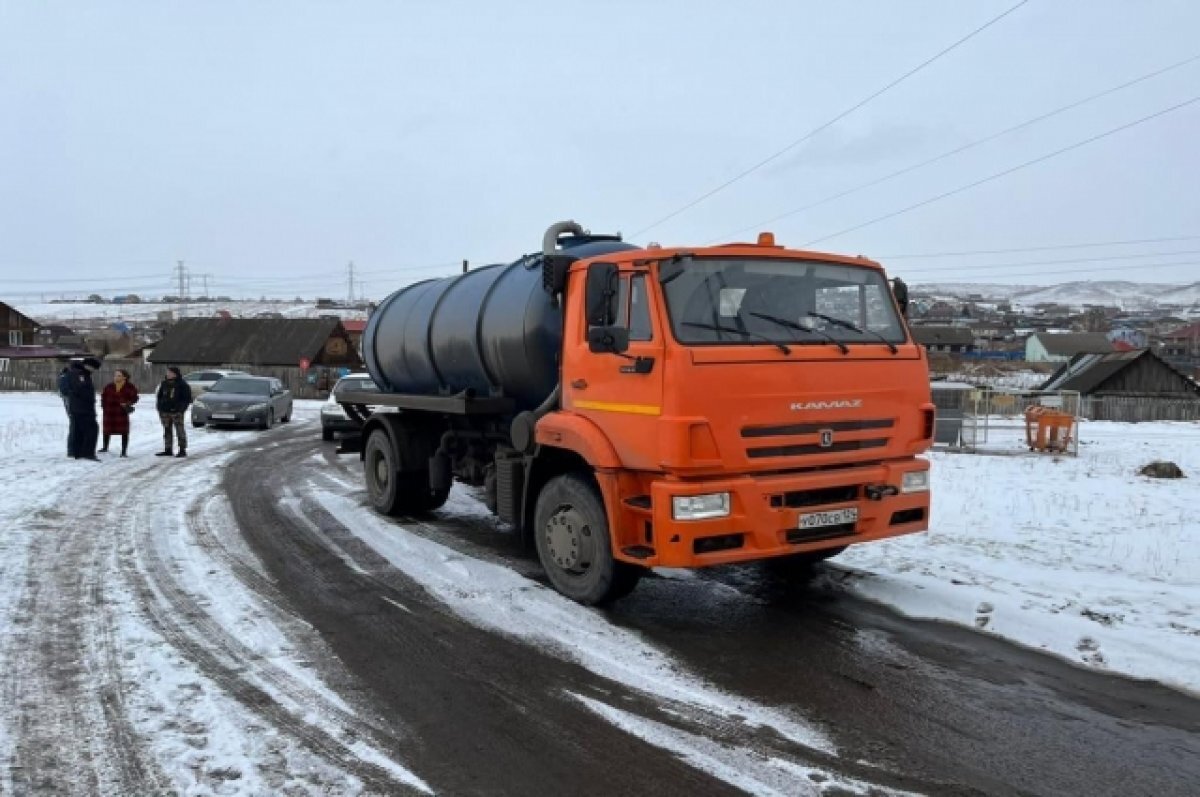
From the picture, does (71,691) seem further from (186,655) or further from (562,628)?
(562,628)

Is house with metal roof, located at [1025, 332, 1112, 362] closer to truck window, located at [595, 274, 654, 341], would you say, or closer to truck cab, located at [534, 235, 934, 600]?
truck cab, located at [534, 235, 934, 600]

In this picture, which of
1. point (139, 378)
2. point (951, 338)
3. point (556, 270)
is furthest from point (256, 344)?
point (951, 338)

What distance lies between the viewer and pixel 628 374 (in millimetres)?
5598

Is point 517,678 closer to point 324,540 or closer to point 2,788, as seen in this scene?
point 2,788

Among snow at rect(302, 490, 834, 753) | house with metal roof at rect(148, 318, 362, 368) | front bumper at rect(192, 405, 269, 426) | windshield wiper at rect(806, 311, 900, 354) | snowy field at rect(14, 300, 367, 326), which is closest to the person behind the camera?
snow at rect(302, 490, 834, 753)

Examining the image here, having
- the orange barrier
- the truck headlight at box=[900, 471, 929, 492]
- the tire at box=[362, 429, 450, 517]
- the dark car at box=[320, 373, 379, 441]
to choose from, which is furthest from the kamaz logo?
the orange barrier

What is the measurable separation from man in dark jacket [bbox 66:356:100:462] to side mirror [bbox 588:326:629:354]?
12061 mm

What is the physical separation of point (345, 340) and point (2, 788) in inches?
2587

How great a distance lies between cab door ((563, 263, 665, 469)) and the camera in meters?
5.37

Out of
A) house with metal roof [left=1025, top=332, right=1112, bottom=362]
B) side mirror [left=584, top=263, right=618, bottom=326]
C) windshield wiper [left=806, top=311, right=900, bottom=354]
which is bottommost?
windshield wiper [left=806, top=311, right=900, bottom=354]

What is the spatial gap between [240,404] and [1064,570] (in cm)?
2068

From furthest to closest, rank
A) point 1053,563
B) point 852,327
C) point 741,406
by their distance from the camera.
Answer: point 1053,563
point 852,327
point 741,406

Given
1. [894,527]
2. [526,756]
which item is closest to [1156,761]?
[894,527]

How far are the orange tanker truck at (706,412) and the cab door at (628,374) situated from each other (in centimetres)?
1
